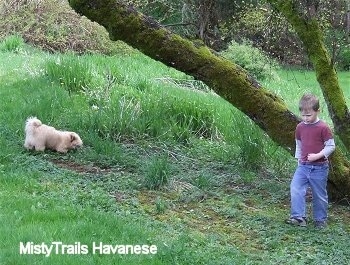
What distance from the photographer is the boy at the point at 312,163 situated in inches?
239

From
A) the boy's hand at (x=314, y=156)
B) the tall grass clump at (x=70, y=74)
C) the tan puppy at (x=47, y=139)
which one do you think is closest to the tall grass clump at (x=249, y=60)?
the tall grass clump at (x=70, y=74)

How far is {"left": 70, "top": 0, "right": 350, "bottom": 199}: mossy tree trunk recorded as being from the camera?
279 inches

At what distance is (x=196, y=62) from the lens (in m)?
7.18

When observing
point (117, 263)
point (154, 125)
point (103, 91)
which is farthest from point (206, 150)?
point (117, 263)

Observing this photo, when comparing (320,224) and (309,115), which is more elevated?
(309,115)

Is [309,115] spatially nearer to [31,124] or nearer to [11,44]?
[31,124]

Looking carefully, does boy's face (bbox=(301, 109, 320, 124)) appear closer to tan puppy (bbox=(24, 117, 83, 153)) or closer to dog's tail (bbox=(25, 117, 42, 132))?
tan puppy (bbox=(24, 117, 83, 153))

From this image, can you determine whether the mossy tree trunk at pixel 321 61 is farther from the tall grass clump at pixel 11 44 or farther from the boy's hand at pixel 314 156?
the tall grass clump at pixel 11 44

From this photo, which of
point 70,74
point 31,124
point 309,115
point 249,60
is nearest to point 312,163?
point 309,115

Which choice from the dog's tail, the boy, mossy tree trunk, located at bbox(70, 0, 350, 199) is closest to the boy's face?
the boy

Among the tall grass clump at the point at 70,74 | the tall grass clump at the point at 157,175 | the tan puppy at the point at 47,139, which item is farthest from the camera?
the tall grass clump at the point at 70,74

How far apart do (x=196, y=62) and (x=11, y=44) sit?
427 inches

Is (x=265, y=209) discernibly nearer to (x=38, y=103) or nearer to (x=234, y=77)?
(x=234, y=77)

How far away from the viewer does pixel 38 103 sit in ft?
30.9
